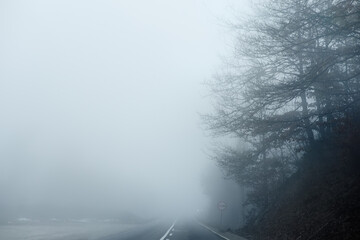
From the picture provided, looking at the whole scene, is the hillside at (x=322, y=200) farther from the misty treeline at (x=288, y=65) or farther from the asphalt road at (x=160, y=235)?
the asphalt road at (x=160, y=235)

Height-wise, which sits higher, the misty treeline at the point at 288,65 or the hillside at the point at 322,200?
the misty treeline at the point at 288,65

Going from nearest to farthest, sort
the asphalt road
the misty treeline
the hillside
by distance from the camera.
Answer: the misty treeline → the hillside → the asphalt road

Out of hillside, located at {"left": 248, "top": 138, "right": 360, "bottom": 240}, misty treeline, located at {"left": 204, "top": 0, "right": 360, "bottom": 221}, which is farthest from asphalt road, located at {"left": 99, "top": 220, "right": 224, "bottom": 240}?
misty treeline, located at {"left": 204, "top": 0, "right": 360, "bottom": 221}

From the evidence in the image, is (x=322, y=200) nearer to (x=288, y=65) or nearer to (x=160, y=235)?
Result: (x=288, y=65)

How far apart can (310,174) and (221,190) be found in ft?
126

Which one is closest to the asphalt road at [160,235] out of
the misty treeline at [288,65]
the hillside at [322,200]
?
the hillside at [322,200]

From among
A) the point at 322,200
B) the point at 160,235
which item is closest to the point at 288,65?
the point at 322,200

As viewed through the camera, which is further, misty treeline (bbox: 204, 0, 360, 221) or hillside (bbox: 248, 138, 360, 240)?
hillside (bbox: 248, 138, 360, 240)

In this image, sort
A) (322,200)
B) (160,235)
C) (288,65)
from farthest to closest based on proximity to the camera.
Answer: (160,235) < (322,200) < (288,65)

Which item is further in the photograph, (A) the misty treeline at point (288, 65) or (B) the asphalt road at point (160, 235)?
(B) the asphalt road at point (160, 235)

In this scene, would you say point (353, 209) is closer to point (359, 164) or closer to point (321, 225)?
point (321, 225)

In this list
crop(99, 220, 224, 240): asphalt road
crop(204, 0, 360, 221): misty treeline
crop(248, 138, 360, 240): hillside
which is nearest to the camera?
crop(204, 0, 360, 221): misty treeline

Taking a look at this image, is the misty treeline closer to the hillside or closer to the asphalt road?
the hillside

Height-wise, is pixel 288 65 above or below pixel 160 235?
above
